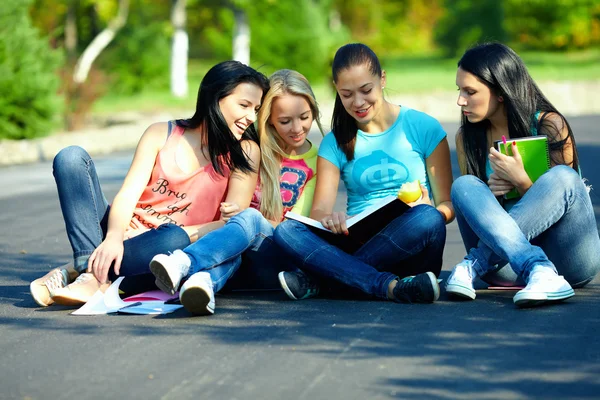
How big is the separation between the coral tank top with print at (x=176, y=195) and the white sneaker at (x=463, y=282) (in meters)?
1.30

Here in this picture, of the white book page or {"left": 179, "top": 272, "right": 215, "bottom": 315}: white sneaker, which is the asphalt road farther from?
the white book page

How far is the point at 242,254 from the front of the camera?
4.89 meters

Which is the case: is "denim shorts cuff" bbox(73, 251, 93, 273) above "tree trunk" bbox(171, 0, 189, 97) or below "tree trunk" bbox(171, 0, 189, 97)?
below

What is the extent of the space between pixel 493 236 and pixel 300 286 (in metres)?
1.01

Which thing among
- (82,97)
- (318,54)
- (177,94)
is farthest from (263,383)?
(318,54)

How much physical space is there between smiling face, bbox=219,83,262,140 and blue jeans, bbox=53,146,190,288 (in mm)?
688

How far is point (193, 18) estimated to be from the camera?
169 ft

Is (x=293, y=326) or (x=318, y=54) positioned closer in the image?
(x=293, y=326)

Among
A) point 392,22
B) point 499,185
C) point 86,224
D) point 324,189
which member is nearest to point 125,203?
point 86,224

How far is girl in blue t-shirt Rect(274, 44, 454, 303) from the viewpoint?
4.70 metres

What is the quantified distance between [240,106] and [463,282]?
1.47 meters

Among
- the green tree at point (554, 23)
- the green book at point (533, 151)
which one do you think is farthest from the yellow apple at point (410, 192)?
the green tree at point (554, 23)

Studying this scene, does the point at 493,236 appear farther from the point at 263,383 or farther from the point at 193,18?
the point at 193,18

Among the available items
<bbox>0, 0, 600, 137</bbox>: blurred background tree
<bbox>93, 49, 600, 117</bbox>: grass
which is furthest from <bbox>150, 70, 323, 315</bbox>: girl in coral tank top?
<bbox>93, 49, 600, 117</bbox>: grass
